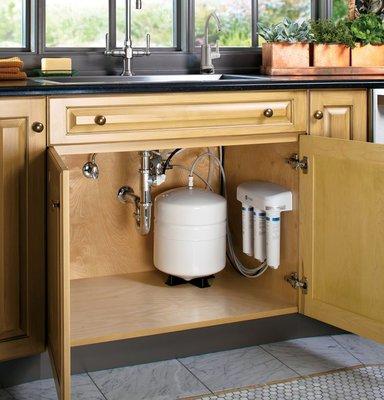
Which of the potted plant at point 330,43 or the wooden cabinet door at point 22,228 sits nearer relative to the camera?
the wooden cabinet door at point 22,228

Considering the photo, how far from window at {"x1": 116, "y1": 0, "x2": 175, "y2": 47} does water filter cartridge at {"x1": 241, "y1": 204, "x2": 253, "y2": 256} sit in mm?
852

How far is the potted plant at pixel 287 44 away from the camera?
3412mm

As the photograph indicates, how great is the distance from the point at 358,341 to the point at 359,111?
863mm

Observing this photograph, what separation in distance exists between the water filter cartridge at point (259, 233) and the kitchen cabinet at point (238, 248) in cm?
8

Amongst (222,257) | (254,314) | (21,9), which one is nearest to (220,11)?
(21,9)

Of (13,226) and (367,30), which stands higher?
(367,30)

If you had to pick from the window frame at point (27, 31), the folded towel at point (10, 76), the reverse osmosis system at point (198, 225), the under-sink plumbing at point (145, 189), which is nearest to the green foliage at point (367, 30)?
the reverse osmosis system at point (198, 225)

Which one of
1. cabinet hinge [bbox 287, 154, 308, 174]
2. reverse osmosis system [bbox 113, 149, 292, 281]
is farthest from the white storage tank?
cabinet hinge [bbox 287, 154, 308, 174]

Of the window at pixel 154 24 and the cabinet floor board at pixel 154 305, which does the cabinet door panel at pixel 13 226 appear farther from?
the window at pixel 154 24

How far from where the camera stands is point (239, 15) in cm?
371

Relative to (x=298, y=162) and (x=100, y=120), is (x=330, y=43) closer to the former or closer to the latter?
(x=298, y=162)

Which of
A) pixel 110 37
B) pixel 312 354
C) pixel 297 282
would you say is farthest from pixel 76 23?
pixel 312 354

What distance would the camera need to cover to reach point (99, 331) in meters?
2.82

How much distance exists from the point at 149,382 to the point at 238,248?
792 mm
